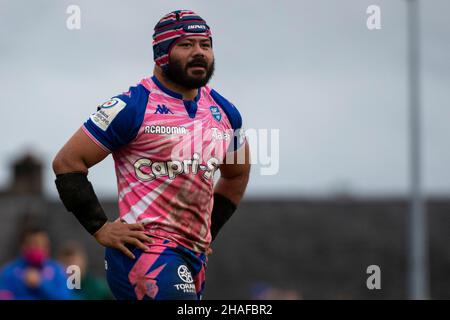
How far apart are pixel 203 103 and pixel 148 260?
1235mm

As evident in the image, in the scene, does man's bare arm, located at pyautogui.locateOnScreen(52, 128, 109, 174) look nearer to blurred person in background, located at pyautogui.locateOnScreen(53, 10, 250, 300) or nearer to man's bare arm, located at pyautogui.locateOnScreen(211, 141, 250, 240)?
blurred person in background, located at pyautogui.locateOnScreen(53, 10, 250, 300)

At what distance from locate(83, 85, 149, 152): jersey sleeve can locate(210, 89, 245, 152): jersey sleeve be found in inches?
29.4

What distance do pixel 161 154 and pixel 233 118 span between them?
74 centimetres

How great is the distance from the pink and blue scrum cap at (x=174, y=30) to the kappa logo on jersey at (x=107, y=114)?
0.50 metres

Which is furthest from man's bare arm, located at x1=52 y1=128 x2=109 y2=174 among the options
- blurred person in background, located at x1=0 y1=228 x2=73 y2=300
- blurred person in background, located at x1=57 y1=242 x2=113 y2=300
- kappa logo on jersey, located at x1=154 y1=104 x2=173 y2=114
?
blurred person in background, located at x1=57 y1=242 x2=113 y2=300

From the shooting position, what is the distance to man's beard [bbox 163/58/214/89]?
7.30 m

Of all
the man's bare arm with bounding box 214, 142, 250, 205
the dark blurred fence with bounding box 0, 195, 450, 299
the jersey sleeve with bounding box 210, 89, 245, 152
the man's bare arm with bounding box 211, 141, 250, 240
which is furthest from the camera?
the dark blurred fence with bounding box 0, 195, 450, 299

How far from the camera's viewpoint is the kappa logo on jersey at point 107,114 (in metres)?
7.11

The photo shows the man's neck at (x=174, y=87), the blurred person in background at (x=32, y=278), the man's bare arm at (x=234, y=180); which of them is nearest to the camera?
the man's neck at (x=174, y=87)

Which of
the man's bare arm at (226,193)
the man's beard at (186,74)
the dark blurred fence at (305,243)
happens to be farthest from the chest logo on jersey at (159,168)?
the dark blurred fence at (305,243)

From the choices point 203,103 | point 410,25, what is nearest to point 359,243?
point 410,25

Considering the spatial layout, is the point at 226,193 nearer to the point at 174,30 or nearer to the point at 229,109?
the point at 229,109

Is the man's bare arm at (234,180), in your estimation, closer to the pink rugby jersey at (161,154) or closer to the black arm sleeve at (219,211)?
the black arm sleeve at (219,211)
